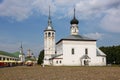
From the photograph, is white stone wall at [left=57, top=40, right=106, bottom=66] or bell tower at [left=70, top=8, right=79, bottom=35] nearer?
white stone wall at [left=57, top=40, right=106, bottom=66]

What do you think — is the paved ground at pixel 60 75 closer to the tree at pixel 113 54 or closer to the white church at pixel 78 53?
the white church at pixel 78 53

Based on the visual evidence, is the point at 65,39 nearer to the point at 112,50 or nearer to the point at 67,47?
the point at 67,47

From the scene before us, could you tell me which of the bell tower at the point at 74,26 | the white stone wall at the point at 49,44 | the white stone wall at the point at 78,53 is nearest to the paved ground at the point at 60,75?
the white stone wall at the point at 78,53

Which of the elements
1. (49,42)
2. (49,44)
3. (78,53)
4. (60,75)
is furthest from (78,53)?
(60,75)

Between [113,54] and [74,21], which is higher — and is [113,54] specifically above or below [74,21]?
below

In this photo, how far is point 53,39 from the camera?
314 ft

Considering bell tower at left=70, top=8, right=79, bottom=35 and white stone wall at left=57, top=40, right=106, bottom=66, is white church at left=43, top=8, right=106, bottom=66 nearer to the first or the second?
white stone wall at left=57, top=40, right=106, bottom=66

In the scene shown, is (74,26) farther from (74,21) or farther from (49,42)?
(49,42)

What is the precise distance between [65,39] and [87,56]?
8215 millimetres

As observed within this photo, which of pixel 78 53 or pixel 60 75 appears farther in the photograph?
pixel 78 53

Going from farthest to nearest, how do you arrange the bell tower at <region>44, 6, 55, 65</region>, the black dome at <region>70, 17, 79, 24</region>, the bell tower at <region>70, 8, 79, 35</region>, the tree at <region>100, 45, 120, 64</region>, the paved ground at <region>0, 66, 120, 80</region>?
the tree at <region>100, 45, 120, 64</region>
the bell tower at <region>44, 6, 55, 65</region>
the black dome at <region>70, 17, 79, 24</region>
the bell tower at <region>70, 8, 79, 35</region>
the paved ground at <region>0, 66, 120, 80</region>

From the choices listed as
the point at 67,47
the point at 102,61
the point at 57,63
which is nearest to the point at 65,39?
the point at 67,47

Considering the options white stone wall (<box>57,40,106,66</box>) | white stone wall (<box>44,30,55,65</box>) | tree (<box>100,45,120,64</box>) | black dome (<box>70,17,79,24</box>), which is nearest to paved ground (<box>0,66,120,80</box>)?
white stone wall (<box>57,40,106,66</box>)

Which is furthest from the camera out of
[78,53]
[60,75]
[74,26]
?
[74,26]
